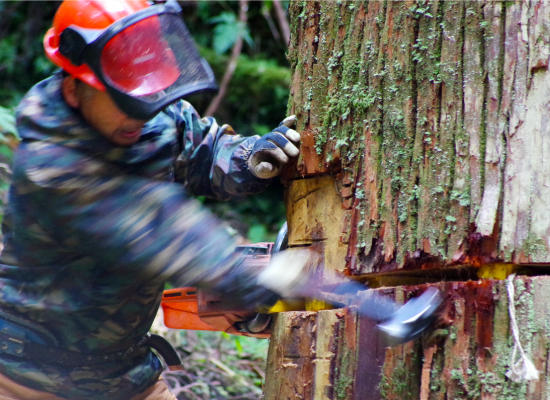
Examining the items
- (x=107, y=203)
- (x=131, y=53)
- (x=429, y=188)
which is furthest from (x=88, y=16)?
(x=429, y=188)

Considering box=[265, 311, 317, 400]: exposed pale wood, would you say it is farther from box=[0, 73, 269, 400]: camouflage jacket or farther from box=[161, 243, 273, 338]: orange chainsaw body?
box=[0, 73, 269, 400]: camouflage jacket

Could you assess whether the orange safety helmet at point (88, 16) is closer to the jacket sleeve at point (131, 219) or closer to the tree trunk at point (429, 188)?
the jacket sleeve at point (131, 219)

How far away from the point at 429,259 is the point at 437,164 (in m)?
0.26

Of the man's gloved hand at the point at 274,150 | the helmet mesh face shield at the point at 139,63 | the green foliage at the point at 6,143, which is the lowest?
the man's gloved hand at the point at 274,150

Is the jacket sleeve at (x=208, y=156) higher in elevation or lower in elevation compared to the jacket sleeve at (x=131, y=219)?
higher

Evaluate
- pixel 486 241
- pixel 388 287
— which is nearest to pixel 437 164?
pixel 486 241

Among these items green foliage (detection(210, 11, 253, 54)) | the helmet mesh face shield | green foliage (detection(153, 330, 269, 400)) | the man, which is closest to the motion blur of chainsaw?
the man

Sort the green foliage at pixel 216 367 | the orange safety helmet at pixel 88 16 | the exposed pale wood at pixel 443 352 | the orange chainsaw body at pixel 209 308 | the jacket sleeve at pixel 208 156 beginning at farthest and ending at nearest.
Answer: the green foliage at pixel 216 367 < the jacket sleeve at pixel 208 156 < the orange chainsaw body at pixel 209 308 < the orange safety helmet at pixel 88 16 < the exposed pale wood at pixel 443 352

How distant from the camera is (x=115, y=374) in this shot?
2148 mm

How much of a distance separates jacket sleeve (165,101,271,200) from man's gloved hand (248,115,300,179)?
6.0 inches

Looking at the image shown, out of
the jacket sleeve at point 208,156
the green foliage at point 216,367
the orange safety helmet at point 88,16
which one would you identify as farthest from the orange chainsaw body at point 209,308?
the green foliage at point 216,367

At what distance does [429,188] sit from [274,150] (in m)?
0.56

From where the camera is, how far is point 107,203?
5.37ft

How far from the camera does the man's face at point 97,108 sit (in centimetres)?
177
